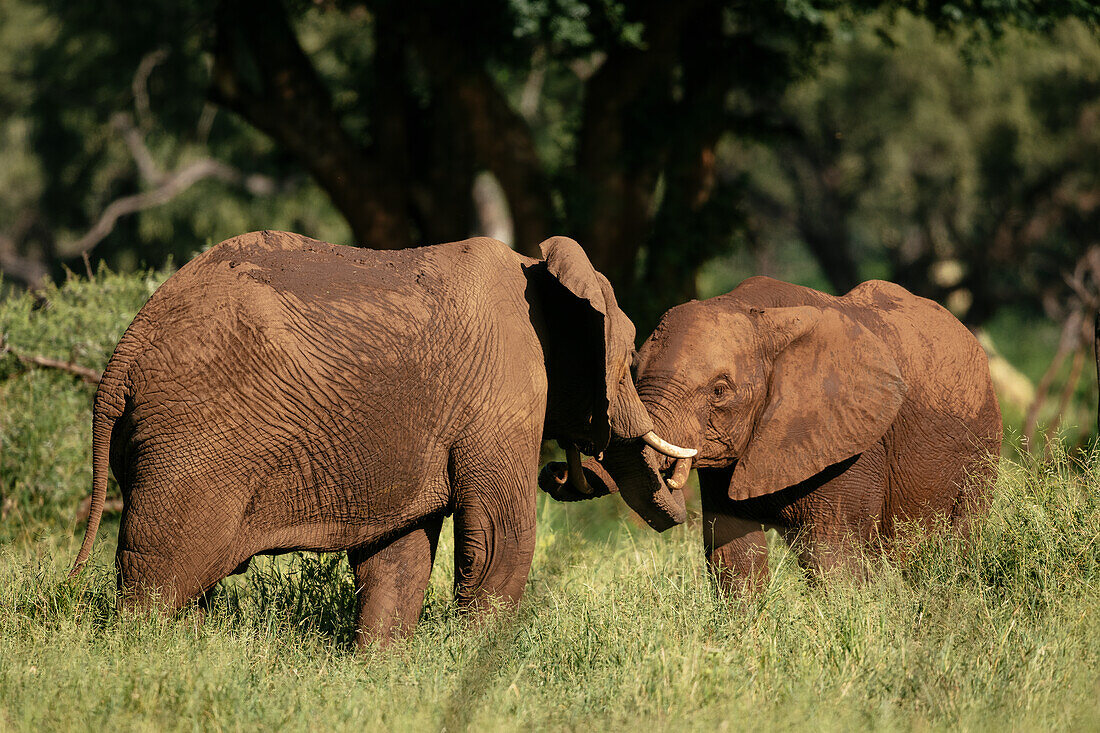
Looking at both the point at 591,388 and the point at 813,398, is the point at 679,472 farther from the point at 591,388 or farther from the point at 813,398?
the point at 813,398

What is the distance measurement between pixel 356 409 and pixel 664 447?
143 centimetres

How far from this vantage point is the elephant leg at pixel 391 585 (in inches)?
215

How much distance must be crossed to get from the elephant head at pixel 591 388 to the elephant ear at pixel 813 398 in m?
0.43

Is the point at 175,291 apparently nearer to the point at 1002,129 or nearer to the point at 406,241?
the point at 406,241

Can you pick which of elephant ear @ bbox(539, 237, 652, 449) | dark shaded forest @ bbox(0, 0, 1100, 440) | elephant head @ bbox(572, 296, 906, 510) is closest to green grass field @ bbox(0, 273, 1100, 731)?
elephant head @ bbox(572, 296, 906, 510)

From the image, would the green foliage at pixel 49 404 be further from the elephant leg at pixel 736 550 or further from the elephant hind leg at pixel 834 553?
the elephant hind leg at pixel 834 553

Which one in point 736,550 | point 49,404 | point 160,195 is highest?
point 736,550

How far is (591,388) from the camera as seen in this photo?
570 cm

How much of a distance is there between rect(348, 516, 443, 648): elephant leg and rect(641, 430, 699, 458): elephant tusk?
1037mm

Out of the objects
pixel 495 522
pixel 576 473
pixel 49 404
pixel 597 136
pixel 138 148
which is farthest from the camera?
pixel 138 148

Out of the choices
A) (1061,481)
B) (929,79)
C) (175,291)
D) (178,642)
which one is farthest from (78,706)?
(929,79)

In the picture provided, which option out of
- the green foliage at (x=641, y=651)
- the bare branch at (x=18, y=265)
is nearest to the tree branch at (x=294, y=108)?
the green foliage at (x=641, y=651)

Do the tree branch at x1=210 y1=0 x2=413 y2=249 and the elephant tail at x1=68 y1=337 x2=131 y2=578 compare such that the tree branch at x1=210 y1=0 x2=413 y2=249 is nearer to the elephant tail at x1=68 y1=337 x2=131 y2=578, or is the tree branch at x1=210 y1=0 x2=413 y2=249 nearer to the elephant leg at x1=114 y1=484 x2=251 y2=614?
the elephant tail at x1=68 y1=337 x2=131 y2=578

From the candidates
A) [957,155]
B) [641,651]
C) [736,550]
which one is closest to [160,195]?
[957,155]
